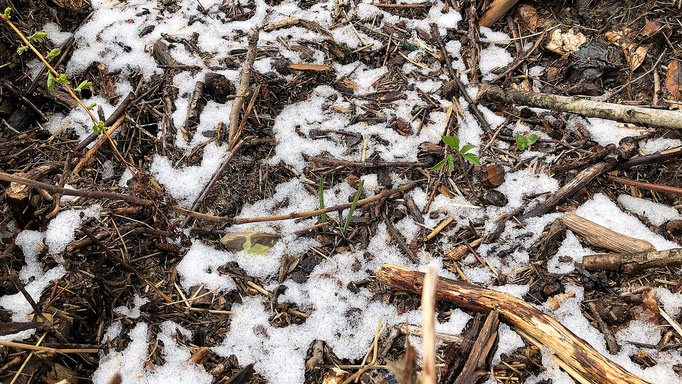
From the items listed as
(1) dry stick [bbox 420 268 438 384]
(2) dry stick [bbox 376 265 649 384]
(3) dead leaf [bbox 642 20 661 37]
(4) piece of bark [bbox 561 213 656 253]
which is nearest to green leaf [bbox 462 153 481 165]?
(4) piece of bark [bbox 561 213 656 253]

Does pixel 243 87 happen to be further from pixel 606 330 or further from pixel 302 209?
pixel 606 330

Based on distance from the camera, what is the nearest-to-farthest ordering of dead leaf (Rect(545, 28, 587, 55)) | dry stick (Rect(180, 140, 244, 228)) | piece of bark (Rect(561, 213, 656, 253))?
piece of bark (Rect(561, 213, 656, 253)), dry stick (Rect(180, 140, 244, 228)), dead leaf (Rect(545, 28, 587, 55))

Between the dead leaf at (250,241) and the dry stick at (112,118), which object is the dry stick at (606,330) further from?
the dry stick at (112,118)

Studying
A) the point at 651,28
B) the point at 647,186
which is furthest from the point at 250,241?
the point at 651,28

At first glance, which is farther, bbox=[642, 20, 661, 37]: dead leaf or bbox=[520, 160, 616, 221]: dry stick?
bbox=[642, 20, 661, 37]: dead leaf

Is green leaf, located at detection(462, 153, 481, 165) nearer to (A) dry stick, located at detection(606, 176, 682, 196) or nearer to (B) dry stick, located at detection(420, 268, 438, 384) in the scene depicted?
(A) dry stick, located at detection(606, 176, 682, 196)

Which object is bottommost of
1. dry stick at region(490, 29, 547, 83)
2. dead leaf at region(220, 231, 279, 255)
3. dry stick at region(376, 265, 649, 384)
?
dead leaf at region(220, 231, 279, 255)

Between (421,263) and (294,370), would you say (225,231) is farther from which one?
(421,263)
